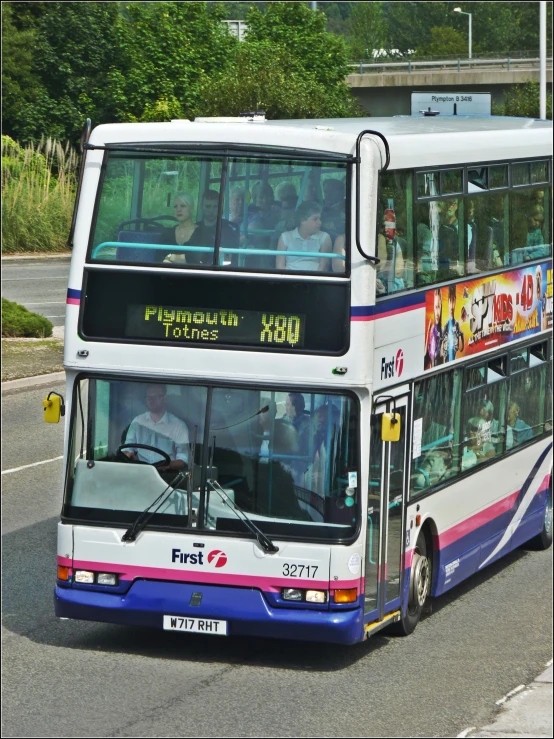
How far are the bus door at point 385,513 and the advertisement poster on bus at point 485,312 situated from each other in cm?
83

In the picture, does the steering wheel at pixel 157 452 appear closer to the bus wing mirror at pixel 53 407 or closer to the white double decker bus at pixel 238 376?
the white double decker bus at pixel 238 376

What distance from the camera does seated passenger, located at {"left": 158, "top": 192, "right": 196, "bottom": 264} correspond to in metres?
11.2

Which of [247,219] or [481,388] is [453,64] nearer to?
[481,388]

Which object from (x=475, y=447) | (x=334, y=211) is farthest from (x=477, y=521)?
(x=334, y=211)

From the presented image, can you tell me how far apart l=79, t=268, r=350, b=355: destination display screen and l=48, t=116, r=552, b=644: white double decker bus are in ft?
0.05

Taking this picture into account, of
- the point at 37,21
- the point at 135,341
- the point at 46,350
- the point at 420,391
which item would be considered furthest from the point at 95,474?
the point at 37,21

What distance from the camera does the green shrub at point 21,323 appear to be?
27641 millimetres

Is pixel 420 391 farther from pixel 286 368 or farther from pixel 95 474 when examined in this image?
pixel 95 474

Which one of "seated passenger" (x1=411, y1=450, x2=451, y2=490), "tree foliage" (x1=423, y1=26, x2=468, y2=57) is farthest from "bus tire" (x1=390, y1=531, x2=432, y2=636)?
"tree foliage" (x1=423, y1=26, x2=468, y2=57)

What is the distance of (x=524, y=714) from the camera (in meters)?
10.2

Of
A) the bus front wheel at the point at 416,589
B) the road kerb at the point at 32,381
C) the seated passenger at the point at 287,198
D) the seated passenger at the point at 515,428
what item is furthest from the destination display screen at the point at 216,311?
the road kerb at the point at 32,381

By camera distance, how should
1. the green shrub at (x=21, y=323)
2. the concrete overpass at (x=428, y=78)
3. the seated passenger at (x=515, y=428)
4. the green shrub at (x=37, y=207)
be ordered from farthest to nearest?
the concrete overpass at (x=428, y=78) → the green shrub at (x=21, y=323) → the green shrub at (x=37, y=207) → the seated passenger at (x=515, y=428)

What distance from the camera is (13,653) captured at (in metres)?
12.3

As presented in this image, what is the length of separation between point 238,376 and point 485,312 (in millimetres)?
3295
